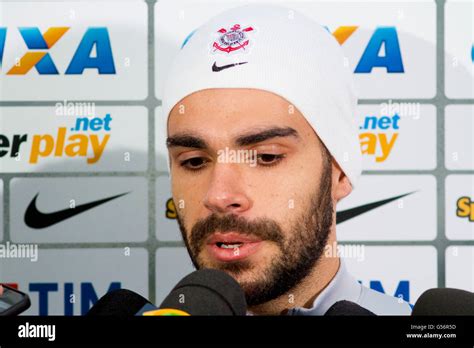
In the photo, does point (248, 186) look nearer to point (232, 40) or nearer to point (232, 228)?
point (232, 228)

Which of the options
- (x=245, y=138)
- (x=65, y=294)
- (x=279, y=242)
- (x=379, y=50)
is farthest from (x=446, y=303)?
(x=65, y=294)

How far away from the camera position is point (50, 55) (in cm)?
149

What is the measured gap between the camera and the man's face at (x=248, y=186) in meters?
0.96

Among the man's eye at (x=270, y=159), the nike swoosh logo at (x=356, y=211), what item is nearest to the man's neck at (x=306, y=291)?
the man's eye at (x=270, y=159)

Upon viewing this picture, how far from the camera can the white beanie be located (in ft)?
3.40

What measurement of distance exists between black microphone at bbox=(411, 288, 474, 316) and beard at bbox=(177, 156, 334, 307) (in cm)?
28

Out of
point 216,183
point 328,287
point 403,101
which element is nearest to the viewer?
point 216,183

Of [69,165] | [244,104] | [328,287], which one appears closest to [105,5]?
[69,165]

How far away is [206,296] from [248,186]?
361 mm

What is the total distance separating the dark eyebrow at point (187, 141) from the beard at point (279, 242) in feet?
0.45

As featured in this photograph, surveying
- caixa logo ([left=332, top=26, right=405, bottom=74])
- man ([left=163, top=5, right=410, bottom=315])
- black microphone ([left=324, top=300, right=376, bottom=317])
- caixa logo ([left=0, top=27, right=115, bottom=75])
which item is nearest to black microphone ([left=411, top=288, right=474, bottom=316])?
black microphone ([left=324, top=300, right=376, bottom=317])

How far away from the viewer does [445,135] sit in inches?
57.8

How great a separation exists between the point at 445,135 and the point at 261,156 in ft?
2.34

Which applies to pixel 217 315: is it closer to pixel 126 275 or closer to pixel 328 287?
pixel 328 287
